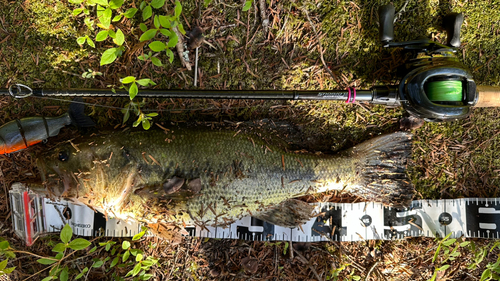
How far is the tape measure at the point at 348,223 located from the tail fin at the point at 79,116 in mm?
867

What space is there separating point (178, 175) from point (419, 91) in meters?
2.22

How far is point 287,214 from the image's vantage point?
3.09 meters

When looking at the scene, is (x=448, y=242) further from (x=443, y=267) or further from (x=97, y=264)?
(x=97, y=264)

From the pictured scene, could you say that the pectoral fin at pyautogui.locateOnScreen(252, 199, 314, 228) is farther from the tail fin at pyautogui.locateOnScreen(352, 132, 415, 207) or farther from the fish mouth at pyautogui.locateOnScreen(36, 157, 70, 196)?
the fish mouth at pyautogui.locateOnScreen(36, 157, 70, 196)

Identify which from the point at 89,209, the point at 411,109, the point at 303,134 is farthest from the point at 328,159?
the point at 89,209

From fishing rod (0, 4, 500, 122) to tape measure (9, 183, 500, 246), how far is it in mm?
1118

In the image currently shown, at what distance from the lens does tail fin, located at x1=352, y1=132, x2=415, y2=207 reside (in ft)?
10.4

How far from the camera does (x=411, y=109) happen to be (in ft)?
9.18

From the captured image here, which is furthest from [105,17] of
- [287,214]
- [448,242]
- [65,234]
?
[448,242]

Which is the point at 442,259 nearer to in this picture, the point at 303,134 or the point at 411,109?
the point at 411,109

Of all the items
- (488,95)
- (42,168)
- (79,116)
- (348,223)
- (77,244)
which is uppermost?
(488,95)

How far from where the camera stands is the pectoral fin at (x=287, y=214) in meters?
3.08

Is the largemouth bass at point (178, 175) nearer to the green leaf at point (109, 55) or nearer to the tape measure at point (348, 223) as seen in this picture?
the tape measure at point (348, 223)

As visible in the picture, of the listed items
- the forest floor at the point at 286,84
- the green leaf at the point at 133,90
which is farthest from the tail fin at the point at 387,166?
the green leaf at the point at 133,90
